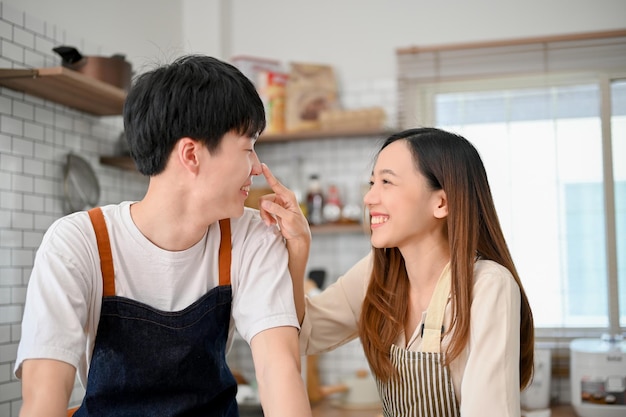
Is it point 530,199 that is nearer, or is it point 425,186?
point 425,186

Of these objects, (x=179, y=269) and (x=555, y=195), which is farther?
(x=555, y=195)

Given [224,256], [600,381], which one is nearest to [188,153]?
[224,256]

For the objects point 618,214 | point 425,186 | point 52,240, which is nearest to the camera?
point 52,240

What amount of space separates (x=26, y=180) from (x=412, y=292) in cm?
152

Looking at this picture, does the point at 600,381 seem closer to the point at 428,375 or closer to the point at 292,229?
the point at 428,375

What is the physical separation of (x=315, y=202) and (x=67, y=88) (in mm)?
1579

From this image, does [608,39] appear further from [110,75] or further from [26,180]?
[26,180]

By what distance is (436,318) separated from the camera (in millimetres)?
1733

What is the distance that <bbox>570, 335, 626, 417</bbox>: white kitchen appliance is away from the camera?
326 cm

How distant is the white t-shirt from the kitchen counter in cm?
182

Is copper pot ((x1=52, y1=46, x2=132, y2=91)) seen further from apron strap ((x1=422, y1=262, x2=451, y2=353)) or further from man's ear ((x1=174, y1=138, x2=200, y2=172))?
apron strap ((x1=422, y1=262, x2=451, y2=353))

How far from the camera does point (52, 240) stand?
1.46 metres

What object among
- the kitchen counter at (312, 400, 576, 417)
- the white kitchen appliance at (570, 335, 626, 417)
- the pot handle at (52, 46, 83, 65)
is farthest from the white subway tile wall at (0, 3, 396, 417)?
the white kitchen appliance at (570, 335, 626, 417)

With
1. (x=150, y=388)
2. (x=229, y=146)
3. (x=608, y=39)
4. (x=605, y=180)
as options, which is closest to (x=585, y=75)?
(x=608, y=39)
